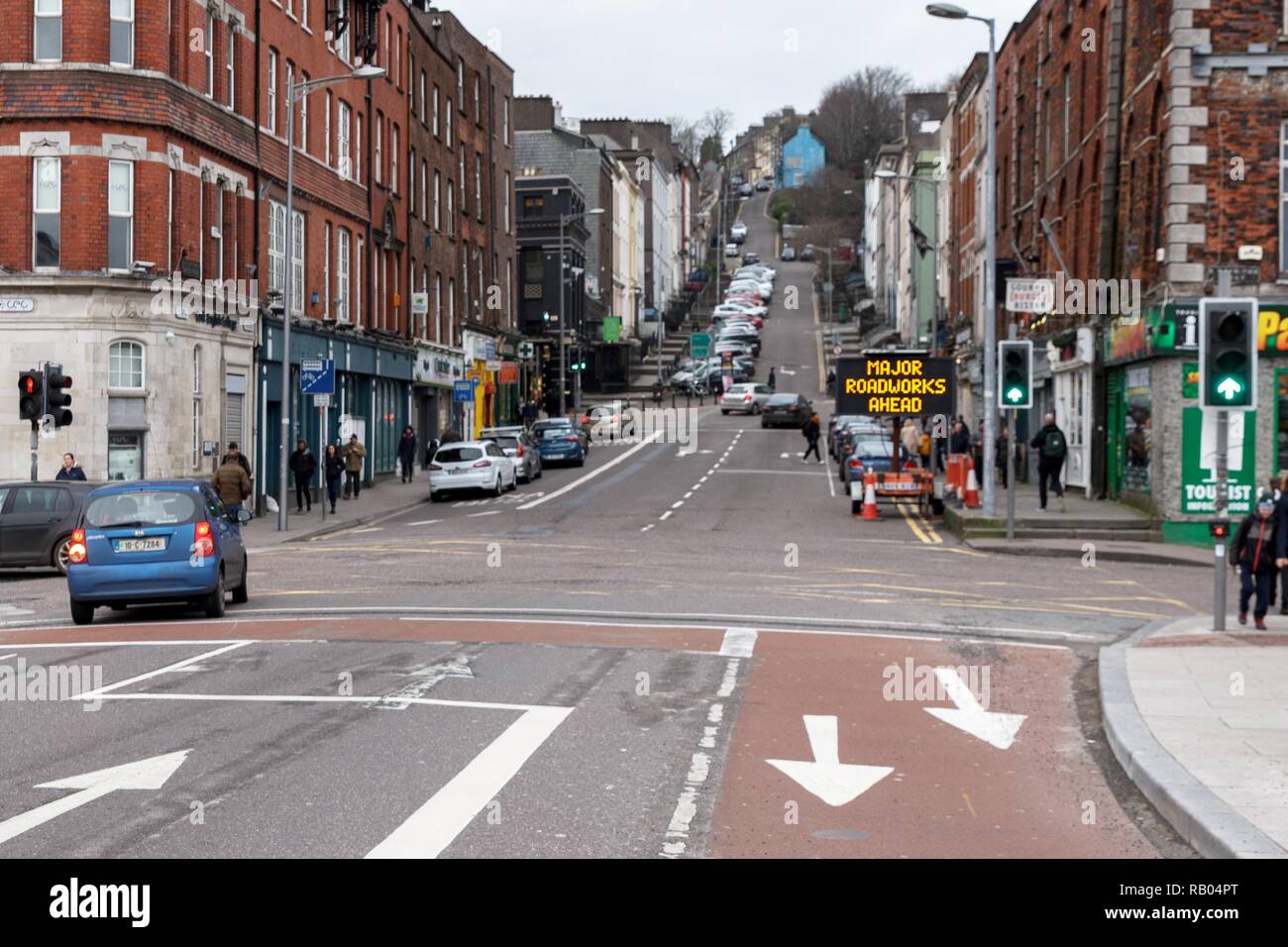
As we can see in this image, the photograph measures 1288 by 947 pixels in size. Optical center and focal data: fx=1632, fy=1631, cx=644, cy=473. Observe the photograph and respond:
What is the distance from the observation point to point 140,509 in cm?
1848

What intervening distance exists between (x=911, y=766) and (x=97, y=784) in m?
4.92

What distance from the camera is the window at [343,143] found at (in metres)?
49.6

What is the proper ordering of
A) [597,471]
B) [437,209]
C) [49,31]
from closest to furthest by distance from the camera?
[49,31] < [597,471] < [437,209]

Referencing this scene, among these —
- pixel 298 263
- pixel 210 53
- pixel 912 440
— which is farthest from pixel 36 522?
pixel 912 440

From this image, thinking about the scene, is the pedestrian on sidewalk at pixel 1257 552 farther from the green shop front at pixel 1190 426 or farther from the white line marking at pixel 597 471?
the white line marking at pixel 597 471

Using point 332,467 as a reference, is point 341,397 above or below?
above

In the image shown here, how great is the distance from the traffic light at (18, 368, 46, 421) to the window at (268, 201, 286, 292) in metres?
15.4

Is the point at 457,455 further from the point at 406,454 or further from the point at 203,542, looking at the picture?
the point at 203,542

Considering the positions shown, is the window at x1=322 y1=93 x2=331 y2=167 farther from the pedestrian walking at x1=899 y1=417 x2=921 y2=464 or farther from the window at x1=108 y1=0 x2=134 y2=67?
the pedestrian walking at x1=899 y1=417 x2=921 y2=464

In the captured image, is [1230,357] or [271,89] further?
[271,89]

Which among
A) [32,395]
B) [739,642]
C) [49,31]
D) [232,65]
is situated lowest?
[739,642]
